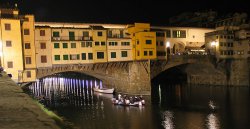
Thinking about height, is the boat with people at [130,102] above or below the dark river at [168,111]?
above

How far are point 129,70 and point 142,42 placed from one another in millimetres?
7330

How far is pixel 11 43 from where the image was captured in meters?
42.5

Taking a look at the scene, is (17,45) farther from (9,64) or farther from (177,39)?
(177,39)

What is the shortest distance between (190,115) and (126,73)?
21.4m

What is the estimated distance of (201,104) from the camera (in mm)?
47281

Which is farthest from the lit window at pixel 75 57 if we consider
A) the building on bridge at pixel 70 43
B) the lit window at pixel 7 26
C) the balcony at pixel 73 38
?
the lit window at pixel 7 26

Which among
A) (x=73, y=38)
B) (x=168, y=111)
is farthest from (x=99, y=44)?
(x=168, y=111)

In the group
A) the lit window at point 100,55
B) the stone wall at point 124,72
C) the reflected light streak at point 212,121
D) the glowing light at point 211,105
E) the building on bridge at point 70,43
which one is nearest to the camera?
the reflected light streak at point 212,121

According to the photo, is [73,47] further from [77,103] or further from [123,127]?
[123,127]

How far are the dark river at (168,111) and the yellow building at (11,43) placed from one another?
9955mm

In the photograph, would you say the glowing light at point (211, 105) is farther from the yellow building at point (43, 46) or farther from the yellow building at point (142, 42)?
the yellow building at point (43, 46)

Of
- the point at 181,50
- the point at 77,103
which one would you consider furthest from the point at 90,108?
the point at 181,50

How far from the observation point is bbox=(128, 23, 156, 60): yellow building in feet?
179

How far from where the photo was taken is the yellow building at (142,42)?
54.6 metres
